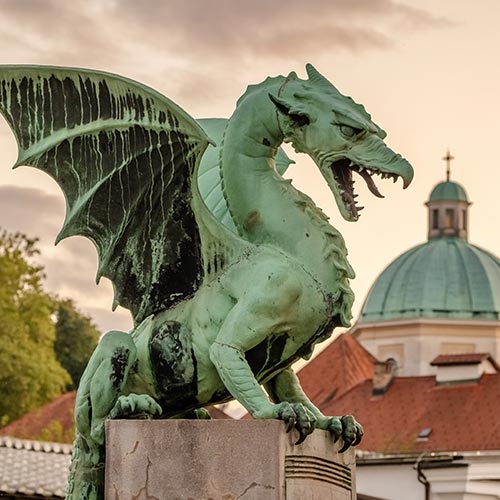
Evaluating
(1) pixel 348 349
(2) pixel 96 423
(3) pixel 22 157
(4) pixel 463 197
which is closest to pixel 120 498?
(2) pixel 96 423

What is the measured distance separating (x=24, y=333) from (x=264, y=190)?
Result: 5518cm

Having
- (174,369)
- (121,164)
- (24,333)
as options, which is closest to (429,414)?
(24,333)

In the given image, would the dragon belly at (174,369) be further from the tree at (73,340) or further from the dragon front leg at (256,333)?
the tree at (73,340)

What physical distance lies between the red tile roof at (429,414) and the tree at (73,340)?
41.8ft

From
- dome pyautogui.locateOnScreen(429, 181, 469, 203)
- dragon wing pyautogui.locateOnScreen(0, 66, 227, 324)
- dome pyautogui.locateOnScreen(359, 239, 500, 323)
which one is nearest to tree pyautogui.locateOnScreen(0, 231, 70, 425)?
dome pyautogui.locateOnScreen(359, 239, 500, 323)

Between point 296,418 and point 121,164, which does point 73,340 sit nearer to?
point 121,164

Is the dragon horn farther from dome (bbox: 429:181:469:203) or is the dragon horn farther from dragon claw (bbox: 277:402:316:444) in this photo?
dome (bbox: 429:181:469:203)

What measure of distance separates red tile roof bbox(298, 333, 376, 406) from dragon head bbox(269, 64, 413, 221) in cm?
6568

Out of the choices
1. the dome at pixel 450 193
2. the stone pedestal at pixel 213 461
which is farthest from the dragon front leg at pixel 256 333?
the dome at pixel 450 193

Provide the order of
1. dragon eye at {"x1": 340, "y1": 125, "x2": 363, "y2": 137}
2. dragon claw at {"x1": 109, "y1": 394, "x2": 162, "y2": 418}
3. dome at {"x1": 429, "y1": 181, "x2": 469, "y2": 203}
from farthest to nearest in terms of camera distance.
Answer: dome at {"x1": 429, "y1": 181, "x2": 469, "y2": 203}, dragon eye at {"x1": 340, "y1": 125, "x2": 363, "y2": 137}, dragon claw at {"x1": 109, "y1": 394, "x2": 162, "y2": 418}

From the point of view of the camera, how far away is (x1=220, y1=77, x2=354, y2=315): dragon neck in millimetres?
11078

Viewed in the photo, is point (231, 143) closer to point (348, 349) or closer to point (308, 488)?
point (308, 488)

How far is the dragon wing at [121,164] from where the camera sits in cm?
1127

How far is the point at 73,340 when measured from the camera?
267ft
